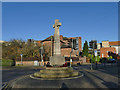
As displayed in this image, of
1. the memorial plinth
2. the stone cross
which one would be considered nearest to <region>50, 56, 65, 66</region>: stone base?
the memorial plinth

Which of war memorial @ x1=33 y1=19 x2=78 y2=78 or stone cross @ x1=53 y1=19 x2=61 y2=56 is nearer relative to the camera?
war memorial @ x1=33 y1=19 x2=78 y2=78

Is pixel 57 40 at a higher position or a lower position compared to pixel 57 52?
higher

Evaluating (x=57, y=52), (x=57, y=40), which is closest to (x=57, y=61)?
(x=57, y=52)

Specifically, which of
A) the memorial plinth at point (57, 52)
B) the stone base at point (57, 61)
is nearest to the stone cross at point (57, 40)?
the memorial plinth at point (57, 52)

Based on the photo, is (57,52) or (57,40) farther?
(57,40)

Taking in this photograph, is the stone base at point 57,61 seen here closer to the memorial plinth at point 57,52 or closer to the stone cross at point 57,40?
the memorial plinth at point 57,52

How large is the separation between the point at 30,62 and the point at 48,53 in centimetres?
852

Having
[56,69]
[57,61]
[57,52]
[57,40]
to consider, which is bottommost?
[56,69]

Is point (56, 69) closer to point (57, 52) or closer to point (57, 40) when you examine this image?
point (57, 52)

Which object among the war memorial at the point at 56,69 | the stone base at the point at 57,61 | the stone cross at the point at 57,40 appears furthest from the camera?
the stone cross at the point at 57,40

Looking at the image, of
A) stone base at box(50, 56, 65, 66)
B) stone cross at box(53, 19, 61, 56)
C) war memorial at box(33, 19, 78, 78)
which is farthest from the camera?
stone cross at box(53, 19, 61, 56)

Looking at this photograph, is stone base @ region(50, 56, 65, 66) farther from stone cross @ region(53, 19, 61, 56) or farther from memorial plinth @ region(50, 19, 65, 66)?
stone cross @ region(53, 19, 61, 56)

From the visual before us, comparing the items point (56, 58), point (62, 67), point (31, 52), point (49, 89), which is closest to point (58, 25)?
point (56, 58)

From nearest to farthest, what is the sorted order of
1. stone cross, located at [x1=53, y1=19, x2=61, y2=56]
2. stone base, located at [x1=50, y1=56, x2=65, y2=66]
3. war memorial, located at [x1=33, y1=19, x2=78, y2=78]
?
war memorial, located at [x1=33, y1=19, x2=78, y2=78] → stone base, located at [x1=50, y1=56, x2=65, y2=66] → stone cross, located at [x1=53, y1=19, x2=61, y2=56]
